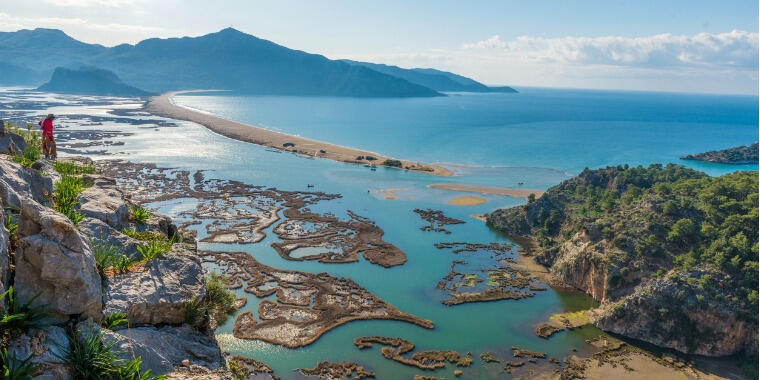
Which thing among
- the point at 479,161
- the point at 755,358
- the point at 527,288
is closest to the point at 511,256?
the point at 527,288

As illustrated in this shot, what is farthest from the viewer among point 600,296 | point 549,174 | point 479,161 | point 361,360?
point 479,161

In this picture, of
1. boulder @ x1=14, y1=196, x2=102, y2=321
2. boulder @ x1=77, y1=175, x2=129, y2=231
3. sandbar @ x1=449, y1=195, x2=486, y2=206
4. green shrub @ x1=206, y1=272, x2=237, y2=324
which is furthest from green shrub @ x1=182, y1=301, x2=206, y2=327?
sandbar @ x1=449, y1=195, x2=486, y2=206

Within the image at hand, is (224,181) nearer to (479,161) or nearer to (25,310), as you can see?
(479,161)

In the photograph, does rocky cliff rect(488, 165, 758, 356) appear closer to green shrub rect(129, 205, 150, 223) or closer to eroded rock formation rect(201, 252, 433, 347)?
eroded rock formation rect(201, 252, 433, 347)

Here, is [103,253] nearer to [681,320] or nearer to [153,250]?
[153,250]

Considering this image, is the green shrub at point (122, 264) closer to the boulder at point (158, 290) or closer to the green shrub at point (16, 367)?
the boulder at point (158, 290)

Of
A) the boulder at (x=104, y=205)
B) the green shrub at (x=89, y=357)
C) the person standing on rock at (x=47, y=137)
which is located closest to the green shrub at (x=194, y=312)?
the green shrub at (x=89, y=357)

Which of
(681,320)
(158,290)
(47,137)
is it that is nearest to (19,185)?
(158,290)
